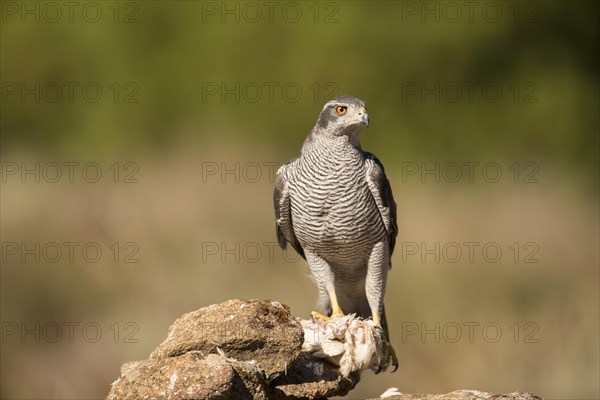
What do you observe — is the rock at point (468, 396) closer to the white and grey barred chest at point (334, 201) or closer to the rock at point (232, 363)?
the rock at point (232, 363)

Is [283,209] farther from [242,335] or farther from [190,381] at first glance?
[190,381]

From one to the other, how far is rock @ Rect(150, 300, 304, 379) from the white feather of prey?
68 cm

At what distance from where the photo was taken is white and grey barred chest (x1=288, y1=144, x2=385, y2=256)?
8.00 metres

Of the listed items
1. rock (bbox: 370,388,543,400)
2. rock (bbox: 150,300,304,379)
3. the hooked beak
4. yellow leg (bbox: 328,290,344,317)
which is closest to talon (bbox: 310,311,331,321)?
yellow leg (bbox: 328,290,344,317)

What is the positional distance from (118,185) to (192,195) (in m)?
0.98

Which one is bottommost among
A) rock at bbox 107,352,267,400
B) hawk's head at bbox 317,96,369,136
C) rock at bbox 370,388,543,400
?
rock at bbox 370,388,543,400

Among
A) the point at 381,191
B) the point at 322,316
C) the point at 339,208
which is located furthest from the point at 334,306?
the point at 381,191

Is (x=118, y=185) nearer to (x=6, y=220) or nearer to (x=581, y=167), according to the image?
(x=6, y=220)

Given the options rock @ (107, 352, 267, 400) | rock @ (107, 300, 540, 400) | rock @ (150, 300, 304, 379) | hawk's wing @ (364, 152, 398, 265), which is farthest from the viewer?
hawk's wing @ (364, 152, 398, 265)

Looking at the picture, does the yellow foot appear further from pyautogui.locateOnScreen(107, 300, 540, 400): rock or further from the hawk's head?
the hawk's head

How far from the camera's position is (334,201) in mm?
8031

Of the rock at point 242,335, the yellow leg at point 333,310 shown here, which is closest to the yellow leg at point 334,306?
the yellow leg at point 333,310

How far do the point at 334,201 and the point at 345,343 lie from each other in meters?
1.22

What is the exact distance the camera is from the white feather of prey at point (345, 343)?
23.8 feet
